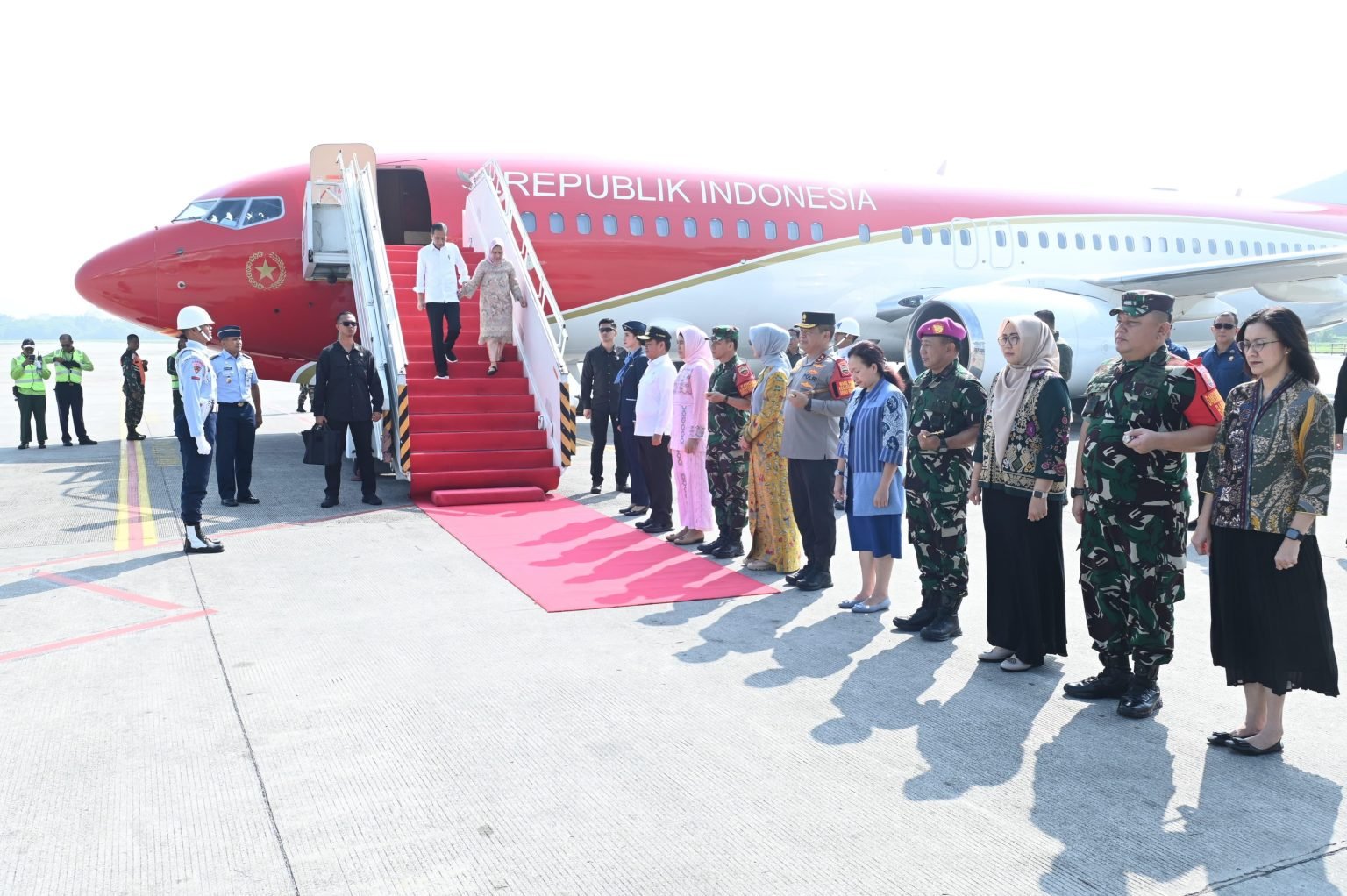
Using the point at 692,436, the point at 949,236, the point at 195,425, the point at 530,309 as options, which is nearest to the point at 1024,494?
the point at 692,436

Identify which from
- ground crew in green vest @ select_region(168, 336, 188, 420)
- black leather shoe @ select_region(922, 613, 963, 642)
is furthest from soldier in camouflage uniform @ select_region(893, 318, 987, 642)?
ground crew in green vest @ select_region(168, 336, 188, 420)

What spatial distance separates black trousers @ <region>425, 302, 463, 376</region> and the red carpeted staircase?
0.20 metres

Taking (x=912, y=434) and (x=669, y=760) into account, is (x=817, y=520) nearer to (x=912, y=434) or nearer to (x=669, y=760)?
(x=912, y=434)

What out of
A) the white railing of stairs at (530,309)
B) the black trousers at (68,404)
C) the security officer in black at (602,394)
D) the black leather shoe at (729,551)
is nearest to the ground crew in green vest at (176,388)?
the black trousers at (68,404)

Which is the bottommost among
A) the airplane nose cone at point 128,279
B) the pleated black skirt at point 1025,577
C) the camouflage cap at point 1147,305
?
the pleated black skirt at point 1025,577

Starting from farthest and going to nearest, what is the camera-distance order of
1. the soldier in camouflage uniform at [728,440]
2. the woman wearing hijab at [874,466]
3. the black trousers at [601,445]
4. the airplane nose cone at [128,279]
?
the airplane nose cone at [128,279] → the black trousers at [601,445] → the soldier in camouflage uniform at [728,440] → the woman wearing hijab at [874,466]

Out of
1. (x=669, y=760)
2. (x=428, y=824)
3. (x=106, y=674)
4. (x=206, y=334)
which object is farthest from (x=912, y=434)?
(x=206, y=334)

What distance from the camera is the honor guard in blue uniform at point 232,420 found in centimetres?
958

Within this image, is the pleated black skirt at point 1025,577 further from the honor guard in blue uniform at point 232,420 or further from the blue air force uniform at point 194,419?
the honor guard in blue uniform at point 232,420

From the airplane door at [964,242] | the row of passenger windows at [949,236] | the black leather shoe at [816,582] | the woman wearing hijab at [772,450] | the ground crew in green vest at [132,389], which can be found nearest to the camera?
the black leather shoe at [816,582]

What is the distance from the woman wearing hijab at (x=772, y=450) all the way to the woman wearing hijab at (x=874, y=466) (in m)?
0.83

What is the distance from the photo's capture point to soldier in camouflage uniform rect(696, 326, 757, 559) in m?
7.47

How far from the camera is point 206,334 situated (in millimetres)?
7984

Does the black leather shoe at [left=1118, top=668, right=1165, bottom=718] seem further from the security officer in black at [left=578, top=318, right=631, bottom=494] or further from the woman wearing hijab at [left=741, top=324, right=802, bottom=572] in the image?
the security officer in black at [left=578, top=318, right=631, bottom=494]
